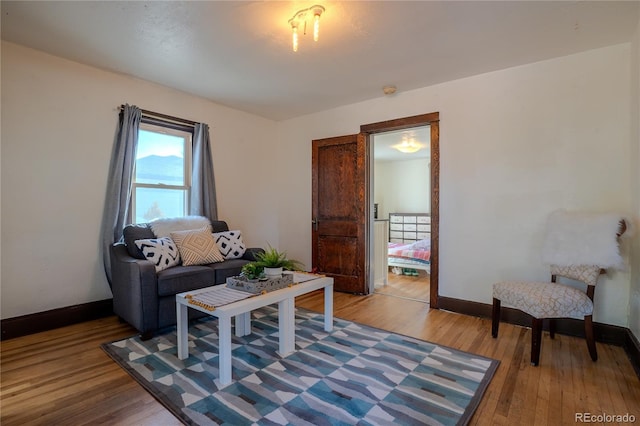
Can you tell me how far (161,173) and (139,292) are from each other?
1660 mm

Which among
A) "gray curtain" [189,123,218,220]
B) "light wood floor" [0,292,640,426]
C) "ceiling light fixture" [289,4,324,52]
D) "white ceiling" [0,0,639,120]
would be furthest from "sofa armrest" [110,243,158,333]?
"ceiling light fixture" [289,4,324,52]

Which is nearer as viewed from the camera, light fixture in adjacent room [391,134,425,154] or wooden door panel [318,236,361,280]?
wooden door panel [318,236,361,280]

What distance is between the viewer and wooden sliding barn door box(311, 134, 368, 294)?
158 inches

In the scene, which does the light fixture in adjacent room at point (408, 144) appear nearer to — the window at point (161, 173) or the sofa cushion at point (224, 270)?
the window at point (161, 173)

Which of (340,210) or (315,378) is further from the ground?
(340,210)

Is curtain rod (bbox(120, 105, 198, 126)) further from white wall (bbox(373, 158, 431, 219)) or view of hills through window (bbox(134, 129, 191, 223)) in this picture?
white wall (bbox(373, 158, 431, 219))

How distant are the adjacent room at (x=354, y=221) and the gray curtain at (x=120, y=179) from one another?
21mm

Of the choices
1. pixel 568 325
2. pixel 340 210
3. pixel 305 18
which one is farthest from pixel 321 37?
pixel 568 325

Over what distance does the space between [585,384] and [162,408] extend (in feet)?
8.35

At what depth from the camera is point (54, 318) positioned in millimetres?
2814

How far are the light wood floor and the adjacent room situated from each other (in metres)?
0.02

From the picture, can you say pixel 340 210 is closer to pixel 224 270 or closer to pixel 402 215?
pixel 224 270

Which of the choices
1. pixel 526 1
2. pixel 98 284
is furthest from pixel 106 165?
pixel 526 1

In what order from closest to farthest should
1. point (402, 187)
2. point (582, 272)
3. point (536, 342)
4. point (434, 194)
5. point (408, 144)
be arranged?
point (536, 342), point (582, 272), point (434, 194), point (408, 144), point (402, 187)
